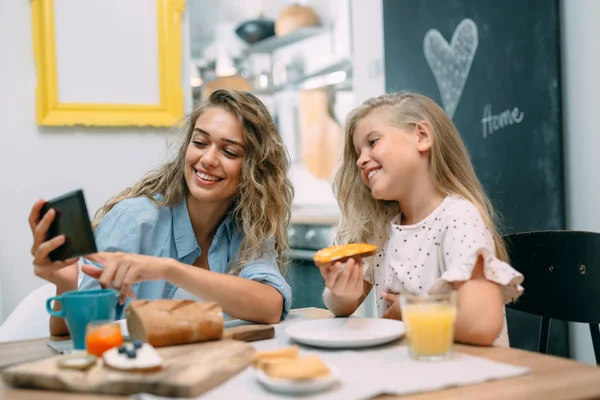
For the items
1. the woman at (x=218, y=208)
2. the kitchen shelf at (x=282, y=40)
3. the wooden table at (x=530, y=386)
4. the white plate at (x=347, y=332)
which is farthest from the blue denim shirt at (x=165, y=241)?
the kitchen shelf at (x=282, y=40)

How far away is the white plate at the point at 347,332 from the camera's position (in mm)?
1141

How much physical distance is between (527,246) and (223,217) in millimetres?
824

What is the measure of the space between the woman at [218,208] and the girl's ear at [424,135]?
1.44ft

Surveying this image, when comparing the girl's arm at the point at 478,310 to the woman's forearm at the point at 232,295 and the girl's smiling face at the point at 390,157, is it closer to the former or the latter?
the girl's smiling face at the point at 390,157

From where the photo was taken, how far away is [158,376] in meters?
0.93

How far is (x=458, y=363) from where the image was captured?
3.45 ft

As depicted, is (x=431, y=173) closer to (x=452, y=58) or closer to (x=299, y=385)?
(x=299, y=385)

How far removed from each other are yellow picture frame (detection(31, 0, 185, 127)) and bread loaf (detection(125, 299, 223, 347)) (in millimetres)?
1290

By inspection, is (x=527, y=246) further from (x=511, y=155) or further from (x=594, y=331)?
(x=511, y=155)

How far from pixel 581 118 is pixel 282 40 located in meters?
2.74

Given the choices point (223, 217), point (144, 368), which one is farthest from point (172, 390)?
point (223, 217)

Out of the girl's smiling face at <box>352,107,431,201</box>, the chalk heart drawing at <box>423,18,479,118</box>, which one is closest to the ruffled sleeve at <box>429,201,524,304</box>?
the girl's smiling face at <box>352,107,431,201</box>

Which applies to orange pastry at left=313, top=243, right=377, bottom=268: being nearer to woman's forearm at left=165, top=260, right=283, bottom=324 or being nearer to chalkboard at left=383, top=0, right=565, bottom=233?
woman's forearm at left=165, top=260, right=283, bottom=324

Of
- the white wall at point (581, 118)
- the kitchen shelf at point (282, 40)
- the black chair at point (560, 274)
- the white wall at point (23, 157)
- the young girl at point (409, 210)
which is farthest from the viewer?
the kitchen shelf at point (282, 40)
